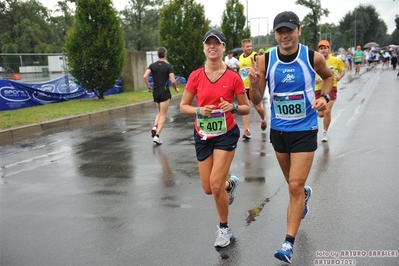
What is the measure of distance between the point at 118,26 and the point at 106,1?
1042mm

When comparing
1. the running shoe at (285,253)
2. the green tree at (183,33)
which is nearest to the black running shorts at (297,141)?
the running shoe at (285,253)

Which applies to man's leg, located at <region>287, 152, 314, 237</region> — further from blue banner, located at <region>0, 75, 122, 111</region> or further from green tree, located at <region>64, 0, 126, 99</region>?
green tree, located at <region>64, 0, 126, 99</region>

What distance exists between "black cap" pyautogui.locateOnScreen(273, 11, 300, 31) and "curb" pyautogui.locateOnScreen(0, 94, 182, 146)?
7.96 m

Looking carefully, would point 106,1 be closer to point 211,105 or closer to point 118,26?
point 118,26

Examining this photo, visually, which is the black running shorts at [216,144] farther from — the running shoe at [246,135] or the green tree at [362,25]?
the green tree at [362,25]

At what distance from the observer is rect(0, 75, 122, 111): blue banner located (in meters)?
14.2

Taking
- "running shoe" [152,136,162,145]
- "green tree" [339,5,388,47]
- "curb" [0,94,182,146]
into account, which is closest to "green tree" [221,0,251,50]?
"curb" [0,94,182,146]

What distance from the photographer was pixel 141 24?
255 ft

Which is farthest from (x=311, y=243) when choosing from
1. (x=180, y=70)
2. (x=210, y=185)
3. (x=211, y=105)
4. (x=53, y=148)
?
(x=180, y=70)

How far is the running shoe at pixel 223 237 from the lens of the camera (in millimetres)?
3889

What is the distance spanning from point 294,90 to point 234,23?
93.6 feet

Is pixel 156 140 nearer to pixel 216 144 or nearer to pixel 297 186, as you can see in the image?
pixel 216 144

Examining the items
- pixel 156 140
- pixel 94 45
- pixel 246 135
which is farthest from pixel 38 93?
pixel 246 135

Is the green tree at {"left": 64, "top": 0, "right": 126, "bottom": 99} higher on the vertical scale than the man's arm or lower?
higher
